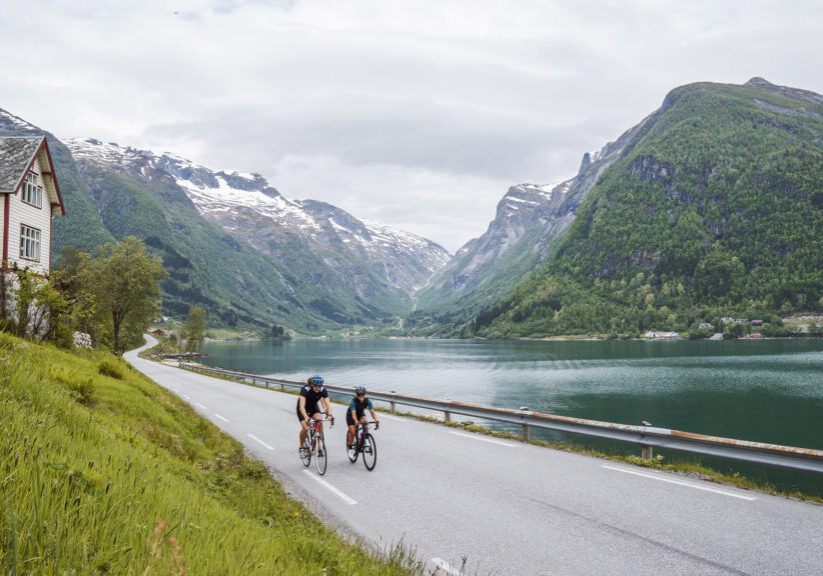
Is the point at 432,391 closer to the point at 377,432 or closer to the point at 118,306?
the point at 118,306

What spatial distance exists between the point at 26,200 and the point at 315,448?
86.0ft

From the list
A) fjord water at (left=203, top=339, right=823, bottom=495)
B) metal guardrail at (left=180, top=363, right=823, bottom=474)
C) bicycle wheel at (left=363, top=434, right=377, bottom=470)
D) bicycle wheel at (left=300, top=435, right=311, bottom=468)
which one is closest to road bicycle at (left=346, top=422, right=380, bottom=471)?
bicycle wheel at (left=363, top=434, right=377, bottom=470)

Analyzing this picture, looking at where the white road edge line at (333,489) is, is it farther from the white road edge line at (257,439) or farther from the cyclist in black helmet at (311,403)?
the white road edge line at (257,439)

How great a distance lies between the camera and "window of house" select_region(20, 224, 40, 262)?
88.3ft

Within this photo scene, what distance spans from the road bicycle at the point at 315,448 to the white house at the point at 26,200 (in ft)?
69.6

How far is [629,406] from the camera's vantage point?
141ft

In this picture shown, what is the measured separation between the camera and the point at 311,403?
1261 centimetres

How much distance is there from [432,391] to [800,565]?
49035 millimetres

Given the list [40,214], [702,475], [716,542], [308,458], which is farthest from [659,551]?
[40,214]

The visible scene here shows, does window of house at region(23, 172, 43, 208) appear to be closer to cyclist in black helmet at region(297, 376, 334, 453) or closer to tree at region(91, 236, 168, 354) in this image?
tree at region(91, 236, 168, 354)

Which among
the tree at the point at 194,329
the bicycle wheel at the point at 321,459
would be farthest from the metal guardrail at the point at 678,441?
the tree at the point at 194,329

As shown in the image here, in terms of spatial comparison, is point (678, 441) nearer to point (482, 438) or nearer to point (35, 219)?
point (482, 438)

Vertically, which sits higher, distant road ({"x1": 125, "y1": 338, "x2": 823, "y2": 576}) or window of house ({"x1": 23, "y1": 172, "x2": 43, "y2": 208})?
window of house ({"x1": 23, "y1": 172, "x2": 43, "y2": 208})

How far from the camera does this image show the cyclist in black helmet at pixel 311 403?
12188mm
